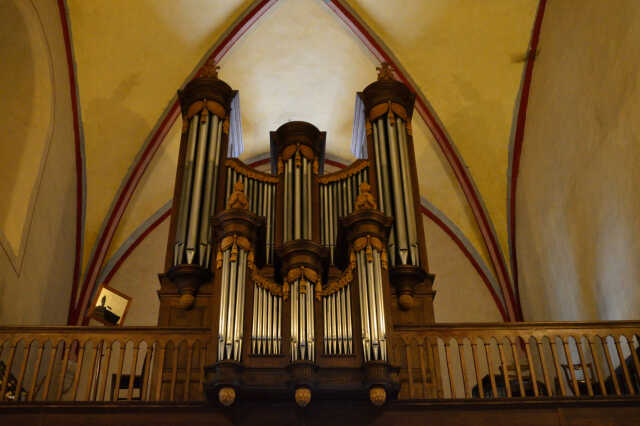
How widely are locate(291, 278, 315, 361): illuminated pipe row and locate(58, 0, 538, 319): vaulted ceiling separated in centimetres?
563

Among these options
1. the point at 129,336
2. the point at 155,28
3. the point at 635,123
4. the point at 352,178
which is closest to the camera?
the point at 129,336

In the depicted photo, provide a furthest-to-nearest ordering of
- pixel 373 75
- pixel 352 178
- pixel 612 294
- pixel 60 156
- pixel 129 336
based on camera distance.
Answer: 1. pixel 373 75
2. pixel 60 156
3. pixel 352 178
4. pixel 612 294
5. pixel 129 336

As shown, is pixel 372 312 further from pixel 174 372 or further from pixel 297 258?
pixel 174 372

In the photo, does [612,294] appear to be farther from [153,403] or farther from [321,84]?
[321,84]

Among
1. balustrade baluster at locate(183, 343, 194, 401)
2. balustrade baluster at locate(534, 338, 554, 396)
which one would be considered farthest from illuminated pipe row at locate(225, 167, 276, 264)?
balustrade baluster at locate(534, 338, 554, 396)

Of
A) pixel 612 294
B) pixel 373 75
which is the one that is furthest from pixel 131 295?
pixel 612 294

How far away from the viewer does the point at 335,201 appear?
9.93m

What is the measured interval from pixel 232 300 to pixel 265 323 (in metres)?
0.40

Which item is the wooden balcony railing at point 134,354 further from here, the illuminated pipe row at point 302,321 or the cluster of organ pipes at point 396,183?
the cluster of organ pipes at point 396,183

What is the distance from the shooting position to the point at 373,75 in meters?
12.9

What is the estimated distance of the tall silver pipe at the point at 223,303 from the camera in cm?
706

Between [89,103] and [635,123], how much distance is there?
25.2 feet

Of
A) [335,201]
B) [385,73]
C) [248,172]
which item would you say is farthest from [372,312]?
[385,73]

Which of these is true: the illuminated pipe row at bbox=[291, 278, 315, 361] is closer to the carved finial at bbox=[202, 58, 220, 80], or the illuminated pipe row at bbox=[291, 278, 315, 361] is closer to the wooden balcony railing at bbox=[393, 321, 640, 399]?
the wooden balcony railing at bbox=[393, 321, 640, 399]
